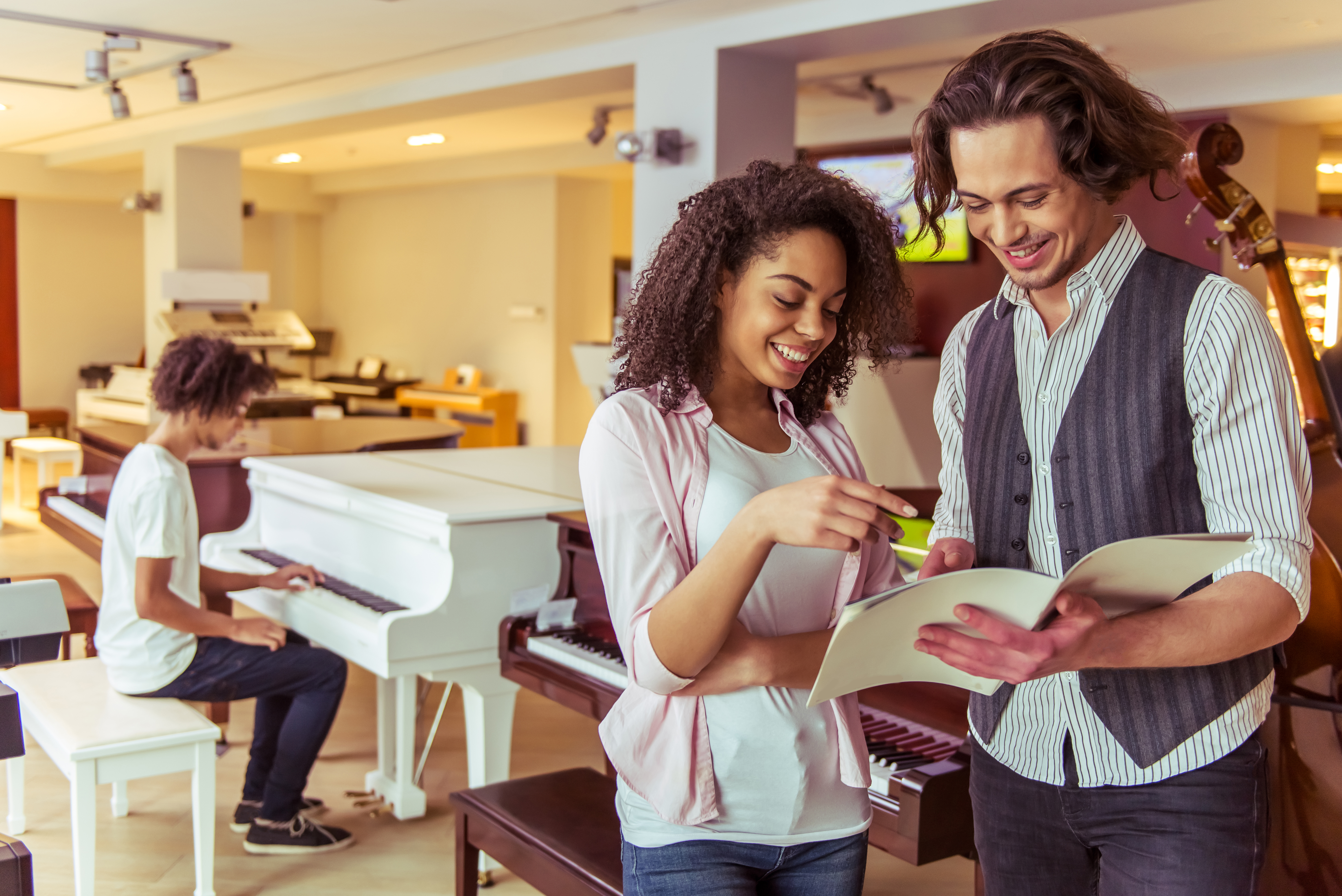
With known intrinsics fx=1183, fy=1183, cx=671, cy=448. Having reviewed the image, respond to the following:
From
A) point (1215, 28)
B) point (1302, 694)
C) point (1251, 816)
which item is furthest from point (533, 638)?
point (1215, 28)

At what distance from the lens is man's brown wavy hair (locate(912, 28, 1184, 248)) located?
4.01ft

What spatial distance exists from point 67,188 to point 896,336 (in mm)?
11194

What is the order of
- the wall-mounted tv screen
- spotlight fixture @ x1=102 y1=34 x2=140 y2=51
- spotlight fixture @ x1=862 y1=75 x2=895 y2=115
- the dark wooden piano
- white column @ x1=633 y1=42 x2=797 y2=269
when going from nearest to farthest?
the dark wooden piano
white column @ x1=633 y1=42 x2=797 y2=269
spotlight fixture @ x1=102 y1=34 x2=140 y2=51
spotlight fixture @ x1=862 y1=75 x2=895 y2=115
the wall-mounted tv screen

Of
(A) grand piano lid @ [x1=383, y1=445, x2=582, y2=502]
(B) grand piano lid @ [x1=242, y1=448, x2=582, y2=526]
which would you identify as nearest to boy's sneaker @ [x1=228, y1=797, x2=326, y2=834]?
(B) grand piano lid @ [x1=242, y1=448, x2=582, y2=526]

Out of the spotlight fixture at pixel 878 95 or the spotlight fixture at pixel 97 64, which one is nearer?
the spotlight fixture at pixel 97 64

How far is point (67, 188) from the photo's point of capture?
10789 millimetres

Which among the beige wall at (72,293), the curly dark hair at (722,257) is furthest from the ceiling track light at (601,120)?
the beige wall at (72,293)

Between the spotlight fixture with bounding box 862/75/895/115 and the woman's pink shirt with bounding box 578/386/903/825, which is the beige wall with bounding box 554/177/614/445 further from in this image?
the woman's pink shirt with bounding box 578/386/903/825

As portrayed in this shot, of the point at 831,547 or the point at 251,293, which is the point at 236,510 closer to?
the point at 831,547

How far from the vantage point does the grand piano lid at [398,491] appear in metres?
3.11

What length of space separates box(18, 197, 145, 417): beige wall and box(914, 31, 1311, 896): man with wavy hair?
40.2 ft

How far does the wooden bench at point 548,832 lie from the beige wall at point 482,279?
7922mm

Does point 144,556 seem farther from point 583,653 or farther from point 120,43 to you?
point 120,43

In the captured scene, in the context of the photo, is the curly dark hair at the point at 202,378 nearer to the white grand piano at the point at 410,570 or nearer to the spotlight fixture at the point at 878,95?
the white grand piano at the point at 410,570
